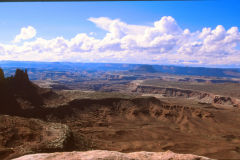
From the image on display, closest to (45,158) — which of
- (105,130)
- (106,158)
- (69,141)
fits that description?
(106,158)

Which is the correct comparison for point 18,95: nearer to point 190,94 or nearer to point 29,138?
point 29,138

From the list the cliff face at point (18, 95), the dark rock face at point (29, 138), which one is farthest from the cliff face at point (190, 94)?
the dark rock face at point (29, 138)

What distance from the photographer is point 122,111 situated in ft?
141

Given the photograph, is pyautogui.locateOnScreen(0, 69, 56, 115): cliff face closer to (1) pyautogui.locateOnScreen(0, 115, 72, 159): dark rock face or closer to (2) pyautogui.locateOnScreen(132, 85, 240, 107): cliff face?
(1) pyautogui.locateOnScreen(0, 115, 72, 159): dark rock face

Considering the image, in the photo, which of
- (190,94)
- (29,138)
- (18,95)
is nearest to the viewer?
(29,138)

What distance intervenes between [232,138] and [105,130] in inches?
913

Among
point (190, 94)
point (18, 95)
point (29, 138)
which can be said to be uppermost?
point (18, 95)

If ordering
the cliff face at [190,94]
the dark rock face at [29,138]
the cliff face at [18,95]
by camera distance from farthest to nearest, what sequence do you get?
the cliff face at [190,94] < the cliff face at [18,95] < the dark rock face at [29,138]

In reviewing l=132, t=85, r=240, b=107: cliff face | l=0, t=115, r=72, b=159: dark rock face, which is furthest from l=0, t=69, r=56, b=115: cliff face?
l=132, t=85, r=240, b=107: cliff face

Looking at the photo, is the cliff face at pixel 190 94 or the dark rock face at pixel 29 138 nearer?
the dark rock face at pixel 29 138

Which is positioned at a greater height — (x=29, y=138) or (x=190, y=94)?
(x=29, y=138)

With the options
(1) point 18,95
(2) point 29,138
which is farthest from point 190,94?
(2) point 29,138

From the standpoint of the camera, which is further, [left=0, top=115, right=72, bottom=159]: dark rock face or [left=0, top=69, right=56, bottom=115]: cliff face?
[left=0, top=69, right=56, bottom=115]: cliff face

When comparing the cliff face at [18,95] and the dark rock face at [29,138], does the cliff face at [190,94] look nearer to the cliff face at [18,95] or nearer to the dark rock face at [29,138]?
the cliff face at [18,95]
